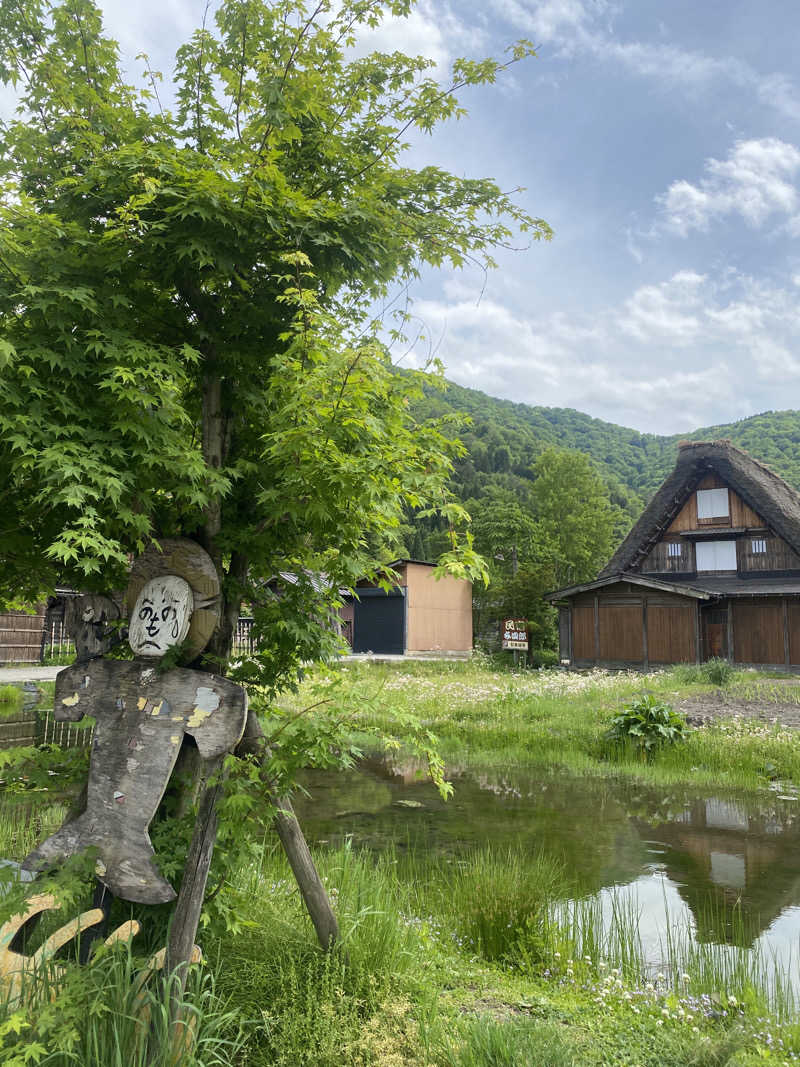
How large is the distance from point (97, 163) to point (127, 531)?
1.92 m

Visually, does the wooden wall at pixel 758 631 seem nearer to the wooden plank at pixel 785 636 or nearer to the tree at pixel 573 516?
the wooden plank at pixel 785 636

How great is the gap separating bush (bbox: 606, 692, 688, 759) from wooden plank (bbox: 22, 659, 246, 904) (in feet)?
35.2

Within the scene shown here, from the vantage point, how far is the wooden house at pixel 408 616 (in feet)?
110

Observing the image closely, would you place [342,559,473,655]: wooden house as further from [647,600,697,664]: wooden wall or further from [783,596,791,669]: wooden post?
[783,596,791,669]: wooden post

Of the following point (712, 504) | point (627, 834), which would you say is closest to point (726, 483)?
point (712, 504)

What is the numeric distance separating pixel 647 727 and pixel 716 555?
1787 cm

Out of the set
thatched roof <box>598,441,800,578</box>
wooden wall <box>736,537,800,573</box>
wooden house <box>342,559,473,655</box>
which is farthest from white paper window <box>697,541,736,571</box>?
wooden house <box>342,559,473,655</box>

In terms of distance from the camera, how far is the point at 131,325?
3.78 m

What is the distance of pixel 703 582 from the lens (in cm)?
2803

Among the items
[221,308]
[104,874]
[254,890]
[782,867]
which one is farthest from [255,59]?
[782,867]

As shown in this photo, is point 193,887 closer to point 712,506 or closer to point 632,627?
point 632,627

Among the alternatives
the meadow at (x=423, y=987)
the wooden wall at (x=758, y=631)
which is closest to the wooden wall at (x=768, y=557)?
the wooden wall at (x=758, y=631)

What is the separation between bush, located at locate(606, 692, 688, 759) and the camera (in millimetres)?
12578

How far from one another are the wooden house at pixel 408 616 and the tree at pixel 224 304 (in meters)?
28.0
